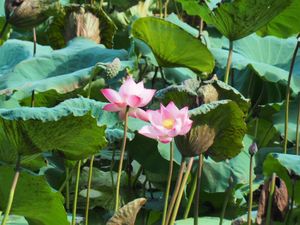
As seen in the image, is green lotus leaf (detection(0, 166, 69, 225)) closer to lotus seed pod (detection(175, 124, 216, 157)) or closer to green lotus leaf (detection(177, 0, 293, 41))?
lotus seed pod (detection(175, 124, 216, 157))

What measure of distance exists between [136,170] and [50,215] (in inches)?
35.4

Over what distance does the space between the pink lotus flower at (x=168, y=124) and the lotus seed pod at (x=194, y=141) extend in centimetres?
10

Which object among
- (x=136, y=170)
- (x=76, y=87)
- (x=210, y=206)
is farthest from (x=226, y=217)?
(x=76, y=87)

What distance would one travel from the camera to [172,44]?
215 centimetres

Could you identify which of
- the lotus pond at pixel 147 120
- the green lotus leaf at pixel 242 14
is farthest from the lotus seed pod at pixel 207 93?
the green lotus leaf at pixel 242 14

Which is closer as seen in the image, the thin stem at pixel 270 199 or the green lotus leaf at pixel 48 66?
the thin stem at pixel 270 199

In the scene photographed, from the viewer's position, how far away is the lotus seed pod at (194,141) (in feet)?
4.75

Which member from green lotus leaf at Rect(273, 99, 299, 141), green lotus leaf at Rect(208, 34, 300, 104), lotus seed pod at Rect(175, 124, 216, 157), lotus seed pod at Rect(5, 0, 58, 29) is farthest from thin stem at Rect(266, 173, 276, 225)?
green lotus leaf at Rect(208, 34, 300, 104)

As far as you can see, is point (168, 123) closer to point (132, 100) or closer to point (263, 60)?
point (132, 100)

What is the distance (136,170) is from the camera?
262 cm

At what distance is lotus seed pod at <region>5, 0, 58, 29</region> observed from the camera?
189 centimetres

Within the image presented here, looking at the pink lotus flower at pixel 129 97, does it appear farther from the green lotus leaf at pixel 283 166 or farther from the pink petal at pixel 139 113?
the green lotus leaf at pixel 283 166

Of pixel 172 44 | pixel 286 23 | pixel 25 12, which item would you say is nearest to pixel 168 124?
pixel 25 12

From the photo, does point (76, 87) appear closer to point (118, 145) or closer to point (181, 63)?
point (181, 63)
